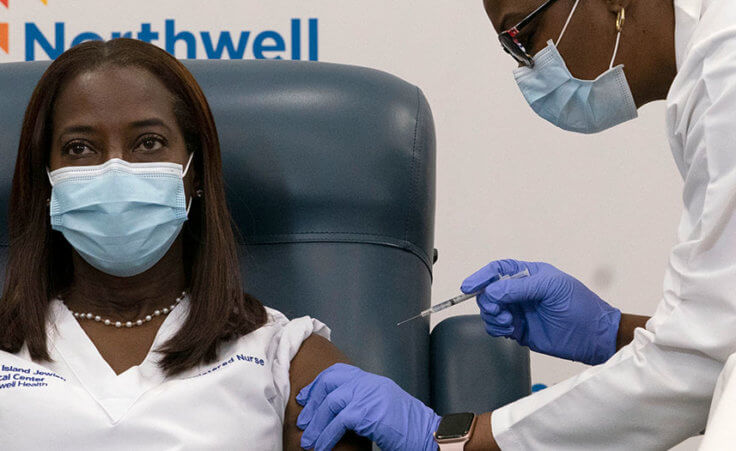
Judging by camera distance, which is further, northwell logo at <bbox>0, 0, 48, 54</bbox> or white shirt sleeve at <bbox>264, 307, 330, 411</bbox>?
northwell logo at <bbox>0, 0, 48, 54</bbox>

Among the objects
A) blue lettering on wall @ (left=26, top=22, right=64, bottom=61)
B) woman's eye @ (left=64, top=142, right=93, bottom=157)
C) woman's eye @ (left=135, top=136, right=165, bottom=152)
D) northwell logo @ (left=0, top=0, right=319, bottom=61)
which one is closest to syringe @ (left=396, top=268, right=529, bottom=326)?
woman's eye @ (left=135, top=136, right=165, bottom=152)

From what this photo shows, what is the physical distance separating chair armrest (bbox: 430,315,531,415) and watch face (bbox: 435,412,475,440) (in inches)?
9.5

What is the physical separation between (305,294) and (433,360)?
30cm

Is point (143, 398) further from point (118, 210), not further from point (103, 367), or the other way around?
point (118, 210)

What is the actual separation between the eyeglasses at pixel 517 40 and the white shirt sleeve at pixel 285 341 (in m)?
0.61

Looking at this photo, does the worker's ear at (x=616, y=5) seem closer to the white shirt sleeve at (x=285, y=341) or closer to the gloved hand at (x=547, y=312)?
the gloved hand at (x=547, y=312)

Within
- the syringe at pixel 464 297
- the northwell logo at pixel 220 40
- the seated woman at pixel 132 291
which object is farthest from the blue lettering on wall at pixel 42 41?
the syringe at pixel 464 297

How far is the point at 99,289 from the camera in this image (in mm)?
1837

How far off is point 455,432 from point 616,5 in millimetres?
740

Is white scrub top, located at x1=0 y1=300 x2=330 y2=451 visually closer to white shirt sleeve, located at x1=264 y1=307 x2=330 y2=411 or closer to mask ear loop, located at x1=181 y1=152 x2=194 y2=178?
white shirt sleeve, located at x1=264 y1=307 x2=330 y2=411

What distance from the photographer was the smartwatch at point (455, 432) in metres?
1.64

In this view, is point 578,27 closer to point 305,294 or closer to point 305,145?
Answer: point 305,145

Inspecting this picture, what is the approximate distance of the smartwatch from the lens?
1642 millimetres

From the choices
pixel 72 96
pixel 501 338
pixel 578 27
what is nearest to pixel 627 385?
pixel 501 338
